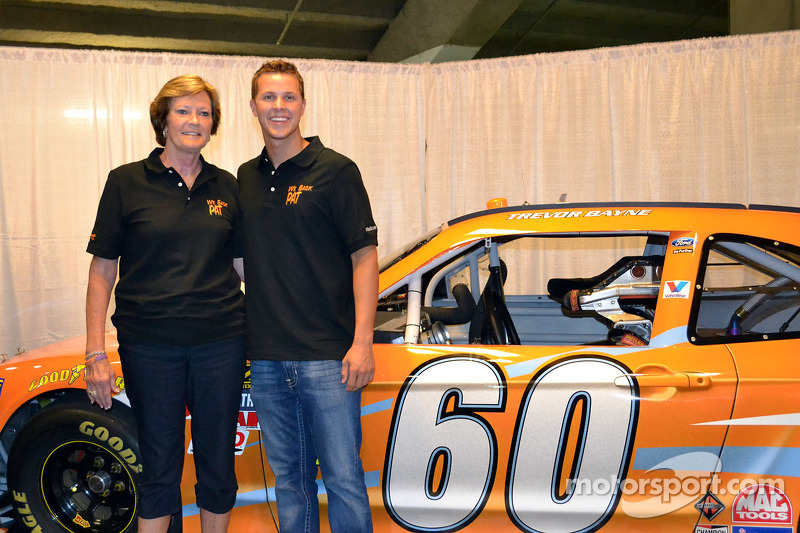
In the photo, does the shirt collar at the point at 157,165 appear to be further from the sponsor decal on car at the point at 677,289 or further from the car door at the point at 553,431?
the sponsor decal on car at the point at 677,289

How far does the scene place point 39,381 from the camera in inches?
104

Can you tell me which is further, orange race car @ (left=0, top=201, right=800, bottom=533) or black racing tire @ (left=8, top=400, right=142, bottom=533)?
black racing tire @ (left=8, top=400, right=142, bottom=533)

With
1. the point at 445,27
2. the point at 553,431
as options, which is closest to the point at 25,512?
the point at 553,431

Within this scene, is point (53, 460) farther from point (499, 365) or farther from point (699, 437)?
point (699, 437)

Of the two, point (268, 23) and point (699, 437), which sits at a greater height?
point (268, 23)

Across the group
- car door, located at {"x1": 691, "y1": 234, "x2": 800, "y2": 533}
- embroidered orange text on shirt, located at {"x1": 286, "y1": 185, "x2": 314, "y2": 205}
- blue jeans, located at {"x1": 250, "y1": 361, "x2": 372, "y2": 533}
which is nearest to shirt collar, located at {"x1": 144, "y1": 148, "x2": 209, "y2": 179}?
embroidered orange text on shirt, located at {"x1": 286, "y1": 185, "x2": 314, "y2": 205}

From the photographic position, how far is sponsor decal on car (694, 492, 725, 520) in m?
2.28

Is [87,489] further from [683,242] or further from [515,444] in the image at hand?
[683,242]

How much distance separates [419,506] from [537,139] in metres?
4.18

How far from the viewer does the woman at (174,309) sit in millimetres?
2107

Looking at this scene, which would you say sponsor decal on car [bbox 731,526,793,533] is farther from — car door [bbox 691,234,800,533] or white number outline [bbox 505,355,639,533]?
white number outline [bbox 505,355,639,533]

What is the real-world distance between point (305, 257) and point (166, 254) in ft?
1.48

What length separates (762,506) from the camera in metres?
2.26

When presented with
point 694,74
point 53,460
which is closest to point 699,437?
point 53,460
